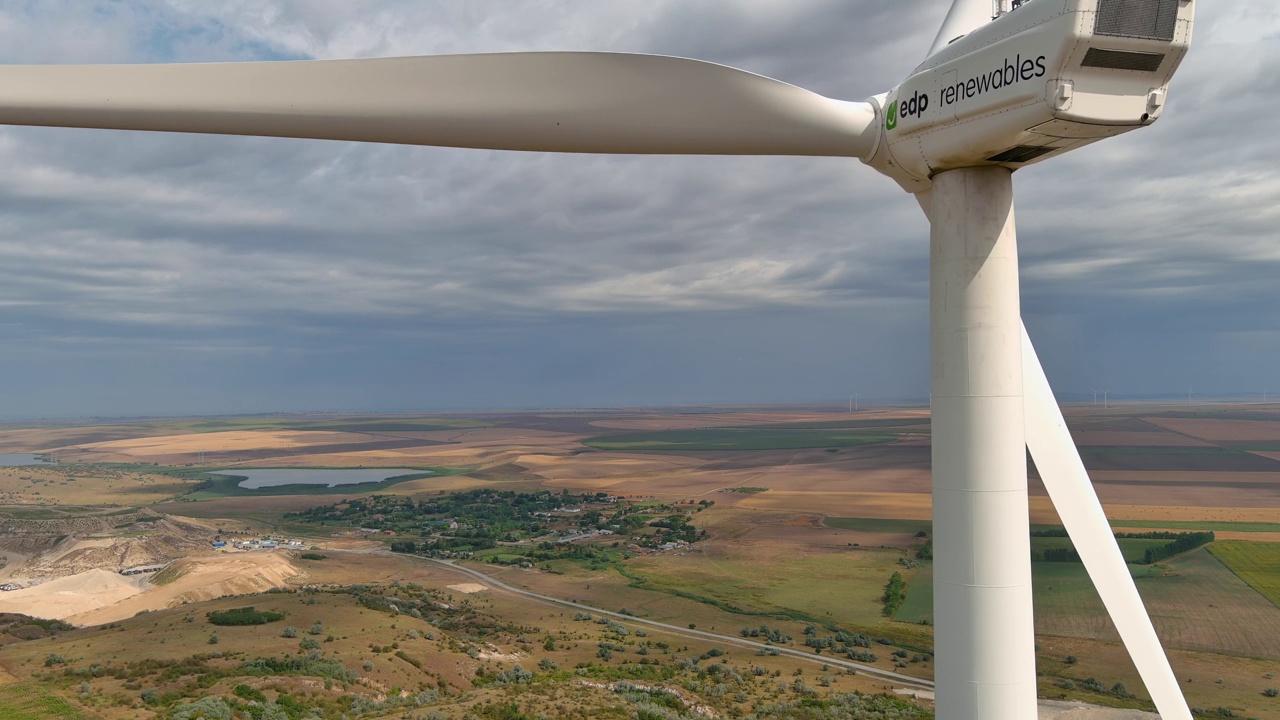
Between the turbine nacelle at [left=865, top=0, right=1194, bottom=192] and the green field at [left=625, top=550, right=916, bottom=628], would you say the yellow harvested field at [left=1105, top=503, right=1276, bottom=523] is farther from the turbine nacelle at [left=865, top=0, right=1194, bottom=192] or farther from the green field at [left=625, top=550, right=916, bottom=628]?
the turbine nacelle at [left=865, top=0, right=1194, bottom=192]

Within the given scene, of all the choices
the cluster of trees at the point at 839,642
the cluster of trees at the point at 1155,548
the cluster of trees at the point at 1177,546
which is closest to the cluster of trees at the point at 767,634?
the cluster of trees at the point at 839,642

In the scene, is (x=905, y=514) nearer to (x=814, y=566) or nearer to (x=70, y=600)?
(x=814, y=566)

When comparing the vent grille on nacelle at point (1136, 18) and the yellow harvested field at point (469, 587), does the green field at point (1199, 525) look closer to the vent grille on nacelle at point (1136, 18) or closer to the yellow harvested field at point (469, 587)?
the yellow harvested field at point (469, 587)

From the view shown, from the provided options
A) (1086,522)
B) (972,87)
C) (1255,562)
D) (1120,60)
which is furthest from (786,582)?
(1120,60)

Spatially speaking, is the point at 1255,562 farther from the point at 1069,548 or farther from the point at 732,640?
the point at 732,640

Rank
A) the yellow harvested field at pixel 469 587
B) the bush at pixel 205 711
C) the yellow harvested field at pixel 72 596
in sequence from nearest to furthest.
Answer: the bush at pixel 205 711 < the yellow harvested field at pixel 72 596 < the yellow harvested field at pixel 469 587
